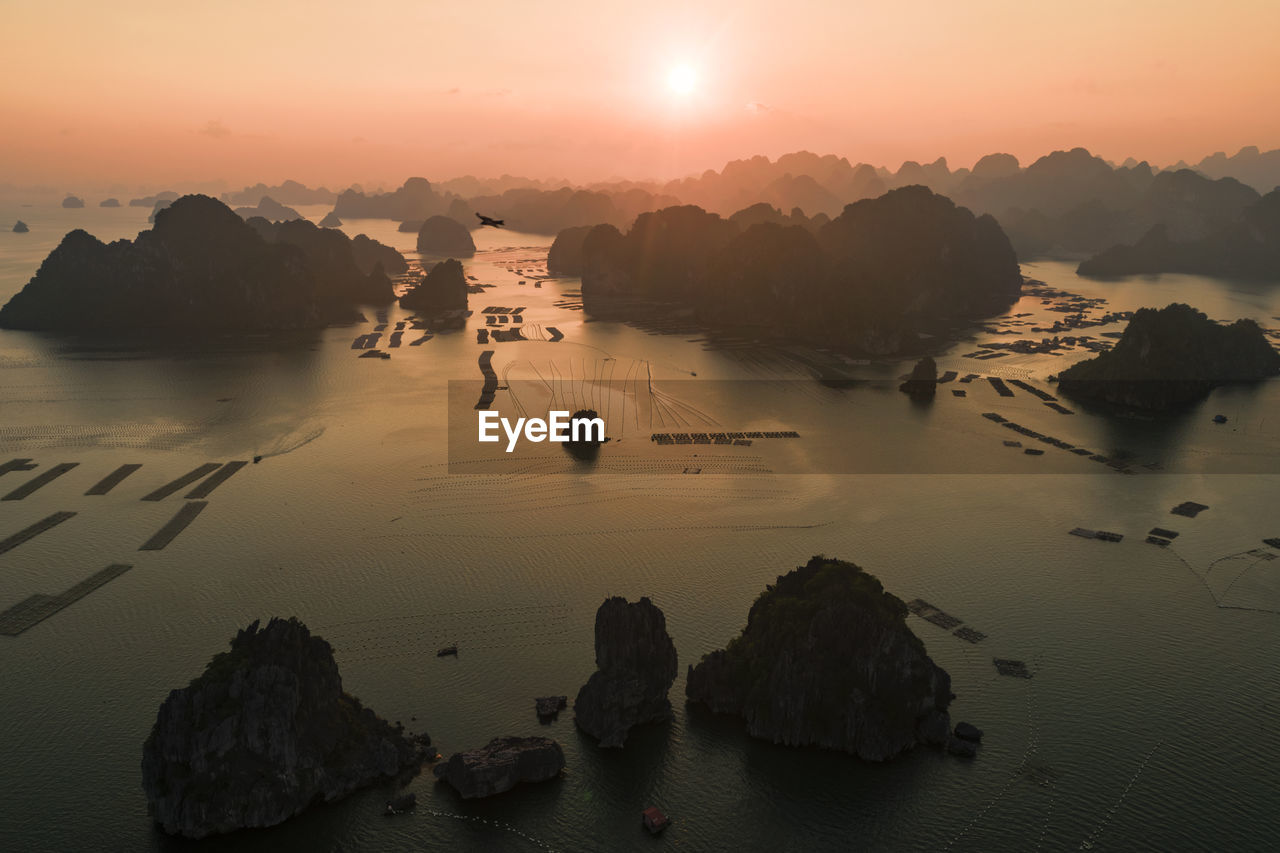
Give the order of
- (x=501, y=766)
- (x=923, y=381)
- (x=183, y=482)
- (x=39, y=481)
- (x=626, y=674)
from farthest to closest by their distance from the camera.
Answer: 1. (x=923, y=381)
2. (x=183, y=482)
3. (x=39, y=481)
4. (x=626, y=674)
5. (x=501, y=766)

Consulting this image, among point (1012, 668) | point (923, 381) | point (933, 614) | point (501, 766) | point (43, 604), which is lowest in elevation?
point (43, 604)

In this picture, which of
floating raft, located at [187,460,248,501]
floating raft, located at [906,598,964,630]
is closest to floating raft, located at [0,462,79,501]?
floating raft, located at [187,460,248,501]

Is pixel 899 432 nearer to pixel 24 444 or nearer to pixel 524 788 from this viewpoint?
pixel 524 788

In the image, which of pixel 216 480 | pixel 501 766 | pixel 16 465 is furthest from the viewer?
pixel 16 465

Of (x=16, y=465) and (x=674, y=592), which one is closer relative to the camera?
(x=674, y=592)

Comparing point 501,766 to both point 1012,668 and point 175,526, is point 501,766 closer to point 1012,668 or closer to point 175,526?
point 1012,668

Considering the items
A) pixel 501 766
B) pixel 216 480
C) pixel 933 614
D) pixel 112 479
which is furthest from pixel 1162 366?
pixel 112 479

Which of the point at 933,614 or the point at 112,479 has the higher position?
the point at 112,479

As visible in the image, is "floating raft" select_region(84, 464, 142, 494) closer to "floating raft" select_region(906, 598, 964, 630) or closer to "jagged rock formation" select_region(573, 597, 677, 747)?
"jagged rock formation" select_region(573, 597, 677, 747)
